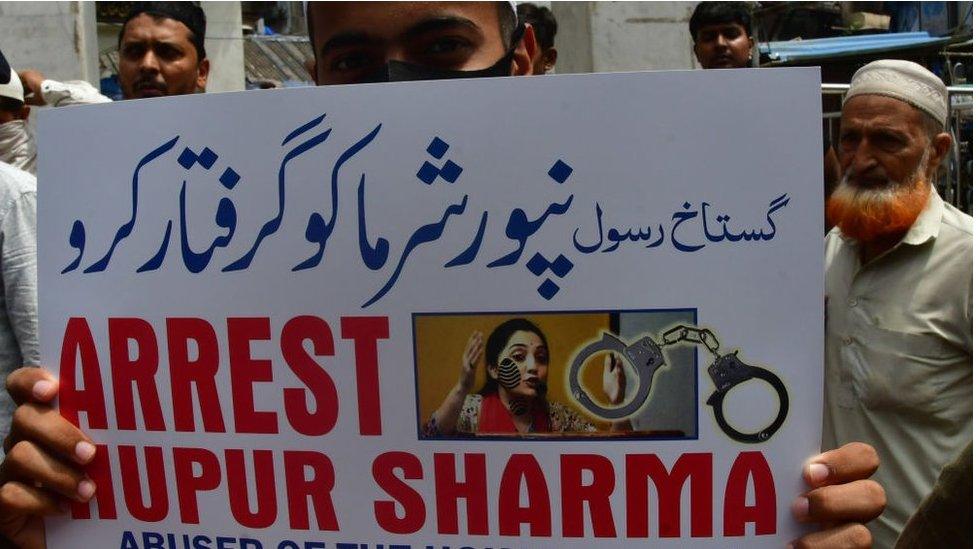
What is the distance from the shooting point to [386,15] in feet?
4.56

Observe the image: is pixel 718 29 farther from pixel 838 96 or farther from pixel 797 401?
pixel 797 401

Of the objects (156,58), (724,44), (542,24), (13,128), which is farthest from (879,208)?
(13,128)

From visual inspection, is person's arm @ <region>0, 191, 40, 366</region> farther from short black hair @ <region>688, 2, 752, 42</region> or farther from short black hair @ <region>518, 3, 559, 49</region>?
short black hair @ <region>688, 2, 752, 42</region>

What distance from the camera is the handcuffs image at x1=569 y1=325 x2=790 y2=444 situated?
107cm

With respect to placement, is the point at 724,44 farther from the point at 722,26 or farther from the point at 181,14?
the point at 181,14

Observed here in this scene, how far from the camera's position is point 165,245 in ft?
3.80

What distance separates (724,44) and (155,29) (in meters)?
2.37

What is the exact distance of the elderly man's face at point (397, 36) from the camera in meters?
1.38

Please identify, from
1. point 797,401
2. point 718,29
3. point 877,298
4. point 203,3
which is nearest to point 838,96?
point 718,29

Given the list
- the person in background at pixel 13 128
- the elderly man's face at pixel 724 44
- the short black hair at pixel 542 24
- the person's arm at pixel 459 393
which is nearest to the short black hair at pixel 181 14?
the person in background at pixel 13 128

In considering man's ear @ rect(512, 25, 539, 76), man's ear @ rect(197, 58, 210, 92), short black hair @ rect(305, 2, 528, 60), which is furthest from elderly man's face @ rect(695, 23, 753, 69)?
short black hair @ rect(305, 2, 528, 60)

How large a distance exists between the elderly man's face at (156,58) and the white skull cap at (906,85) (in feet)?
7.27

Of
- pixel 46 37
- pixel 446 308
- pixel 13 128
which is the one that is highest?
pixel 46 37

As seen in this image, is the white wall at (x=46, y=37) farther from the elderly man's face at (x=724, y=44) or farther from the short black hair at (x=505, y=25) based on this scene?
the short black hair at (x=505, y=25)
